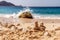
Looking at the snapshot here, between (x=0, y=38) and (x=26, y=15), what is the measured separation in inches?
344

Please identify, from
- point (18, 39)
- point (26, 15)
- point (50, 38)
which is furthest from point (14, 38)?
point (26, 15)

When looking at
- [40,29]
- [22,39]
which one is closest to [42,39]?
[22,39]

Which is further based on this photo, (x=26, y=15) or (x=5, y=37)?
(x=26, y=15)

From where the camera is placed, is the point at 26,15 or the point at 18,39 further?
the point at 26,15

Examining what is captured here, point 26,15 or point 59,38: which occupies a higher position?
point 59,38

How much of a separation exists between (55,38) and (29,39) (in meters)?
0.43

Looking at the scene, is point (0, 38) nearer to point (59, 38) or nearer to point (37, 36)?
point (37, 36)

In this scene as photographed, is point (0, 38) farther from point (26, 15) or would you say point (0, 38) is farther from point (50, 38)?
point (26, 15)

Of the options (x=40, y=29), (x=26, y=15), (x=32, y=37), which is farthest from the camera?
(x=26, y=15)

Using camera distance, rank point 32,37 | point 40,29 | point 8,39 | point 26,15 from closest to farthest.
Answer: point 8,39
point 32,37
point 40,29
point 26,15

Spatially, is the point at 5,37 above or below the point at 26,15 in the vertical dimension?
above

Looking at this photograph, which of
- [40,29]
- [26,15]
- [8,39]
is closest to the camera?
[8,39]

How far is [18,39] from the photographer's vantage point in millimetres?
2947

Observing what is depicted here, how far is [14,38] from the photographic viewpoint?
297cm
